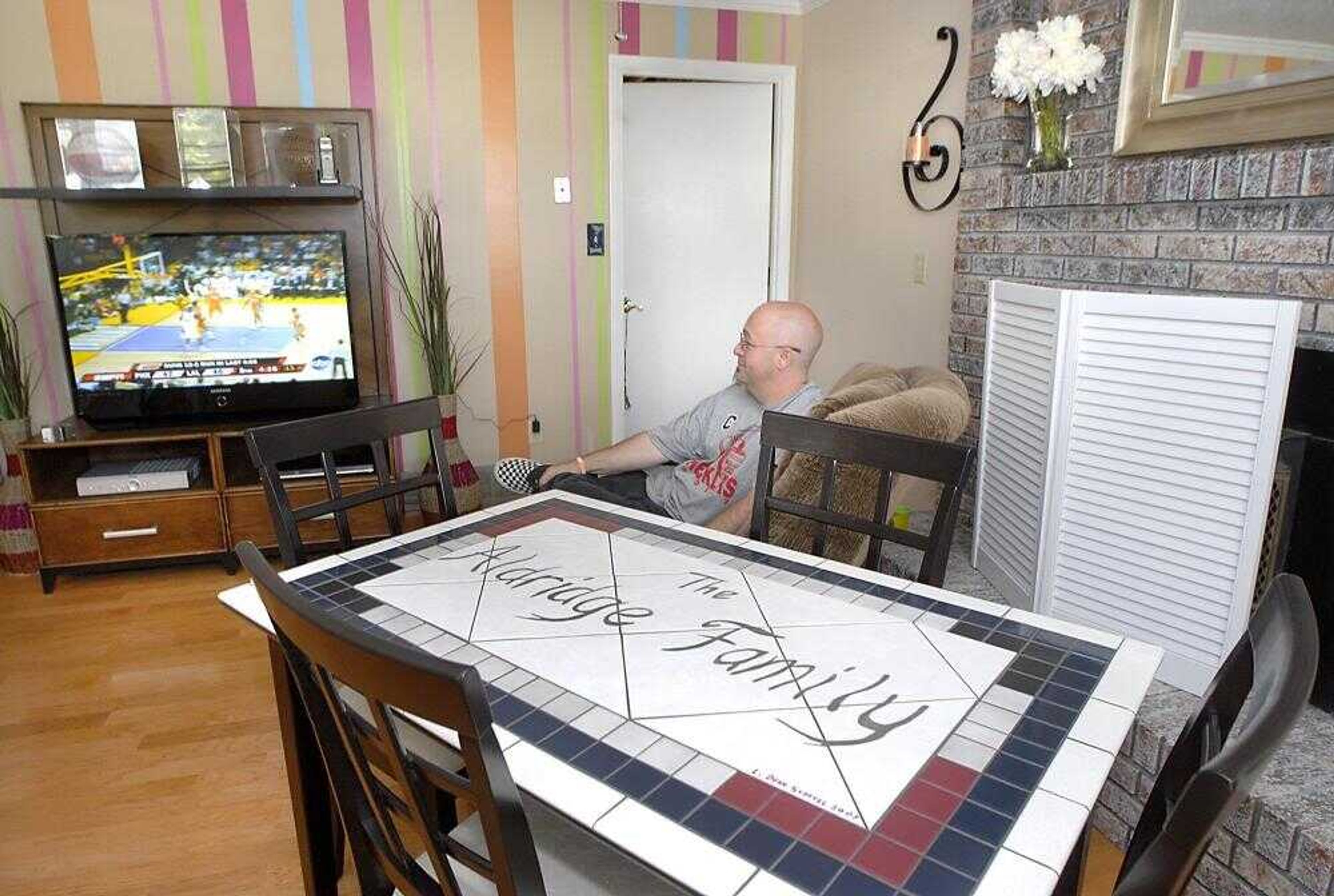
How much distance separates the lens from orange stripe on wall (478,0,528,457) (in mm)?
3680

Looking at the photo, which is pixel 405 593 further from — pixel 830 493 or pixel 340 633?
pixel 830 493

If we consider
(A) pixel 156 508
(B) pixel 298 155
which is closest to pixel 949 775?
(A) pixel 156 508

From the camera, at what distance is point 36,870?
5.68ft

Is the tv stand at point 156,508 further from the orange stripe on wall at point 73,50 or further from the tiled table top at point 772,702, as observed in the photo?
the tiled table top at point 772,702

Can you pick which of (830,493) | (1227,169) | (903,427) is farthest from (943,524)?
(1227,169)

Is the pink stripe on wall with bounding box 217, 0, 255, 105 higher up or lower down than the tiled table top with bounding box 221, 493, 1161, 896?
higher up

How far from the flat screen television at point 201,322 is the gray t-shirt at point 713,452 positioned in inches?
62.9

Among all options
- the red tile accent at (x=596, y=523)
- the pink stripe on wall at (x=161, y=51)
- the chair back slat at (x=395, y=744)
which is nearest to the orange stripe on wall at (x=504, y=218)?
the pink stripe on wall at (x=161, y=51)

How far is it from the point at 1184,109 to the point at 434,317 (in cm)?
270

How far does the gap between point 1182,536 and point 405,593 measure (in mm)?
1522

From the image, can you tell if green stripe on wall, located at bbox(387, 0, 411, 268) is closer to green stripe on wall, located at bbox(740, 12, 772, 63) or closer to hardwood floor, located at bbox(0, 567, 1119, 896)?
green stripe on wall, located at bbox(740, 12, 772, 63)

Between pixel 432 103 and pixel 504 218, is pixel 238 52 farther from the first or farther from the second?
pixel 504 218

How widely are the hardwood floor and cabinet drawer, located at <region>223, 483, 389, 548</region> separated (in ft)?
0.92

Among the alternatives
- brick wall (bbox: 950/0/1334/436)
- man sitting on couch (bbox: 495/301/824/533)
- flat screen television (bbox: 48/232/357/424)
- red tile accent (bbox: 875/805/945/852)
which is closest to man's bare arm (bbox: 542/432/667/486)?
man sitting on couch (bbox: 495/301/824/533)
